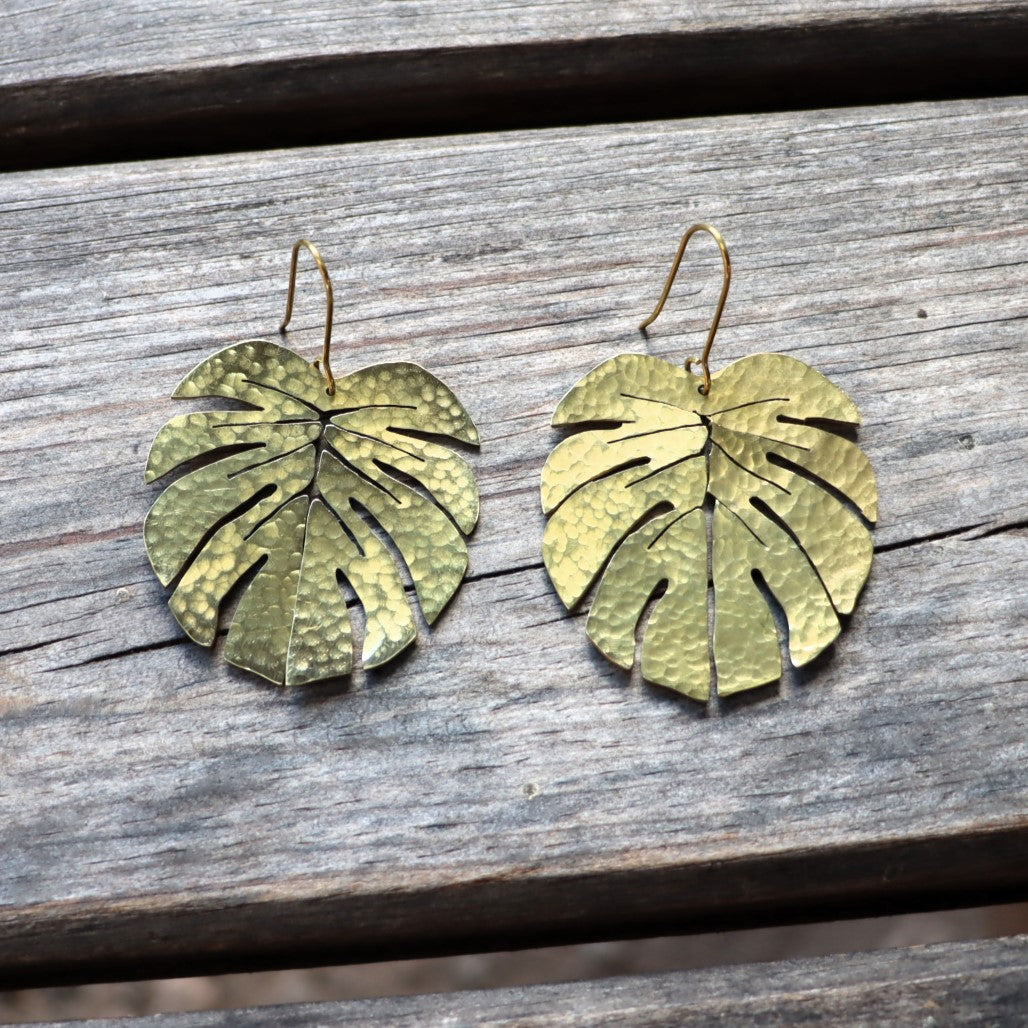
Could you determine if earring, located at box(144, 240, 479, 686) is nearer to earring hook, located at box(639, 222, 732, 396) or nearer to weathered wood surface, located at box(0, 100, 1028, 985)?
weathered wood surface, located at box(0, 100, 1028, 985)

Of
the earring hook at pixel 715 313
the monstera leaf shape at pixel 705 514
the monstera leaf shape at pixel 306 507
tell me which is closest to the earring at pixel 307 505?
the monstera leaf shape at pixel 306 507

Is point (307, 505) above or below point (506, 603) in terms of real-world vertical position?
above

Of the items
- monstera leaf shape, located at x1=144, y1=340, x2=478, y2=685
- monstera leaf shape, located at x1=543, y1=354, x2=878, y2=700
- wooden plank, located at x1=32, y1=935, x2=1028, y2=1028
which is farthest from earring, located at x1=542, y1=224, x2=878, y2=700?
wooden plank, located at x1=32, y1=935, x2=1028, y2=1028

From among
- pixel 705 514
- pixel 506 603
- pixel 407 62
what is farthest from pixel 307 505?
pixel 407 62

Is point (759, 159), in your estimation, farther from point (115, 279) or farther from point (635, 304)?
point (115, 279)

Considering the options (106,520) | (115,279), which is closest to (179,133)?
(115,279)

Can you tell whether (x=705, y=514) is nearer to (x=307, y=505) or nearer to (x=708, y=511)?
(x=708, y=511)

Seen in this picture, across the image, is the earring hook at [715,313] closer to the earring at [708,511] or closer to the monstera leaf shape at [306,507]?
the earring at [708,511]
